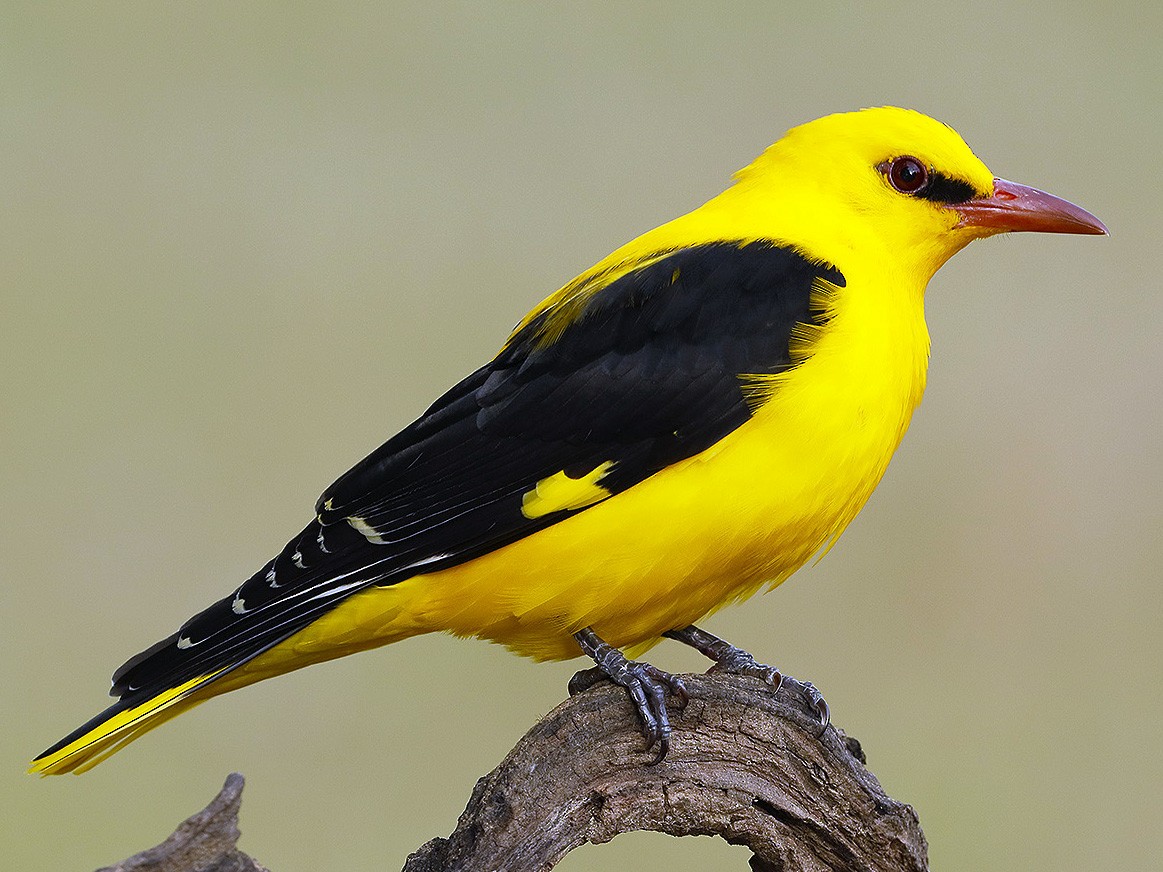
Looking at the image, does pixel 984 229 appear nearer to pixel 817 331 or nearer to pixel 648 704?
pixel 817 331

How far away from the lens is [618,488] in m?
3.46

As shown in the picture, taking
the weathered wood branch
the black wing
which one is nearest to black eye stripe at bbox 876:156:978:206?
the black wing

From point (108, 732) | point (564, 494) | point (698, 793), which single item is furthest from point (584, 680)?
point (108, 732)

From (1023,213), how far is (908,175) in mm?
357

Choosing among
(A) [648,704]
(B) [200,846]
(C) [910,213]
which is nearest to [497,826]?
(A) [648,704]


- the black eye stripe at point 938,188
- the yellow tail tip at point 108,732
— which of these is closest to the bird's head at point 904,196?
the black eye stripe at point 938,188

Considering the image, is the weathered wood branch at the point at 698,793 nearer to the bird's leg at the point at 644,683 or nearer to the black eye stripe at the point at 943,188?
the bird's leg at the point at 644,683

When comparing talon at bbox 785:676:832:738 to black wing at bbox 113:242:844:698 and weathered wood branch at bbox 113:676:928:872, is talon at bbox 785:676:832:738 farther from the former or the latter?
black wing at bbox 113:242:844:698

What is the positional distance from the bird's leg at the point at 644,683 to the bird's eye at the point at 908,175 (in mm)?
1560

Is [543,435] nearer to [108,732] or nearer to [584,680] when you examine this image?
[584,680]

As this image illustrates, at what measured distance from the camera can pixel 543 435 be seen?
361 cm

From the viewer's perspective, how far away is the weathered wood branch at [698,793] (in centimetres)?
333

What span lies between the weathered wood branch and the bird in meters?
0.10

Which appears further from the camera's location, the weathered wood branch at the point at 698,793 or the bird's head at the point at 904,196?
the bird's head at the point at 904,196
